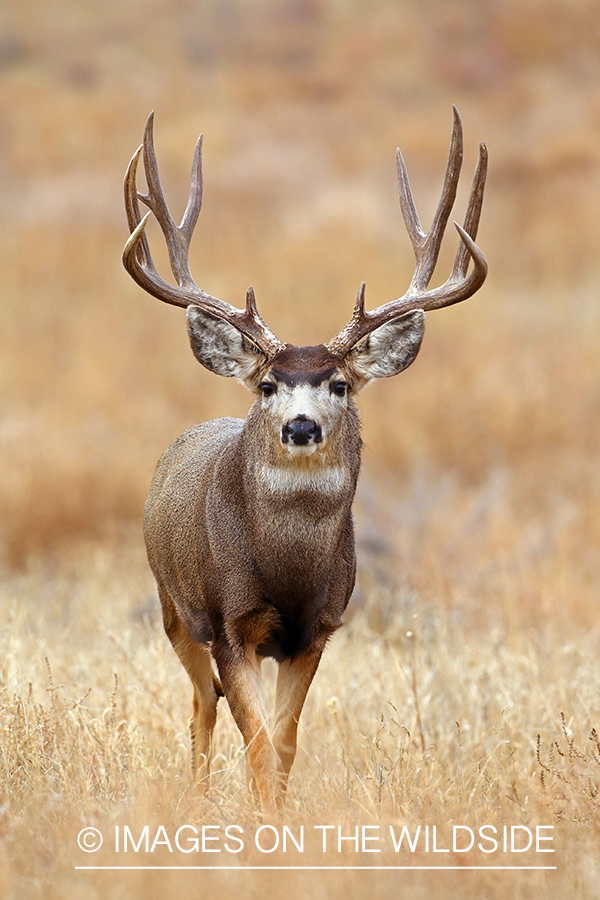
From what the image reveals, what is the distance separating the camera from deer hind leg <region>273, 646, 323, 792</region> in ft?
16.9

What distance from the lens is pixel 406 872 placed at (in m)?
3.90

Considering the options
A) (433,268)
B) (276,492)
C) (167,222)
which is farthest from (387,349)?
(167,222)

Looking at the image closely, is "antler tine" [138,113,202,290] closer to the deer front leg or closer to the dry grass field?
the deer front leg

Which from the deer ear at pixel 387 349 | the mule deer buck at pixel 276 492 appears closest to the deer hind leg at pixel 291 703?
the mule deer buck at pixel 276 492

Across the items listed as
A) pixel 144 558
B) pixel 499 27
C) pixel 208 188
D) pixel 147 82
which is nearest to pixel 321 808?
pixel 144 558

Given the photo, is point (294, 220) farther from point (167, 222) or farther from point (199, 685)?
point (199, 685)

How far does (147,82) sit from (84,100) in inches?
99.9

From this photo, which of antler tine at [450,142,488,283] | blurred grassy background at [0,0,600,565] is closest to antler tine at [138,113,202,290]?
antler tine at [450,142,488,283]

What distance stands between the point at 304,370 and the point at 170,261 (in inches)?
37.1

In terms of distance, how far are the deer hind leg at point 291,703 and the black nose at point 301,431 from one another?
94cm

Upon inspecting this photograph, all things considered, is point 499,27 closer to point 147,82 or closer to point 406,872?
point 147,82

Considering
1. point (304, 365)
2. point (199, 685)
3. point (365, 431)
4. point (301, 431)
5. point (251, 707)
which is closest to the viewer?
point (301, 431)

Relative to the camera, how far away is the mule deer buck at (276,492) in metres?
5.03

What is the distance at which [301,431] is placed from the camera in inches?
187
